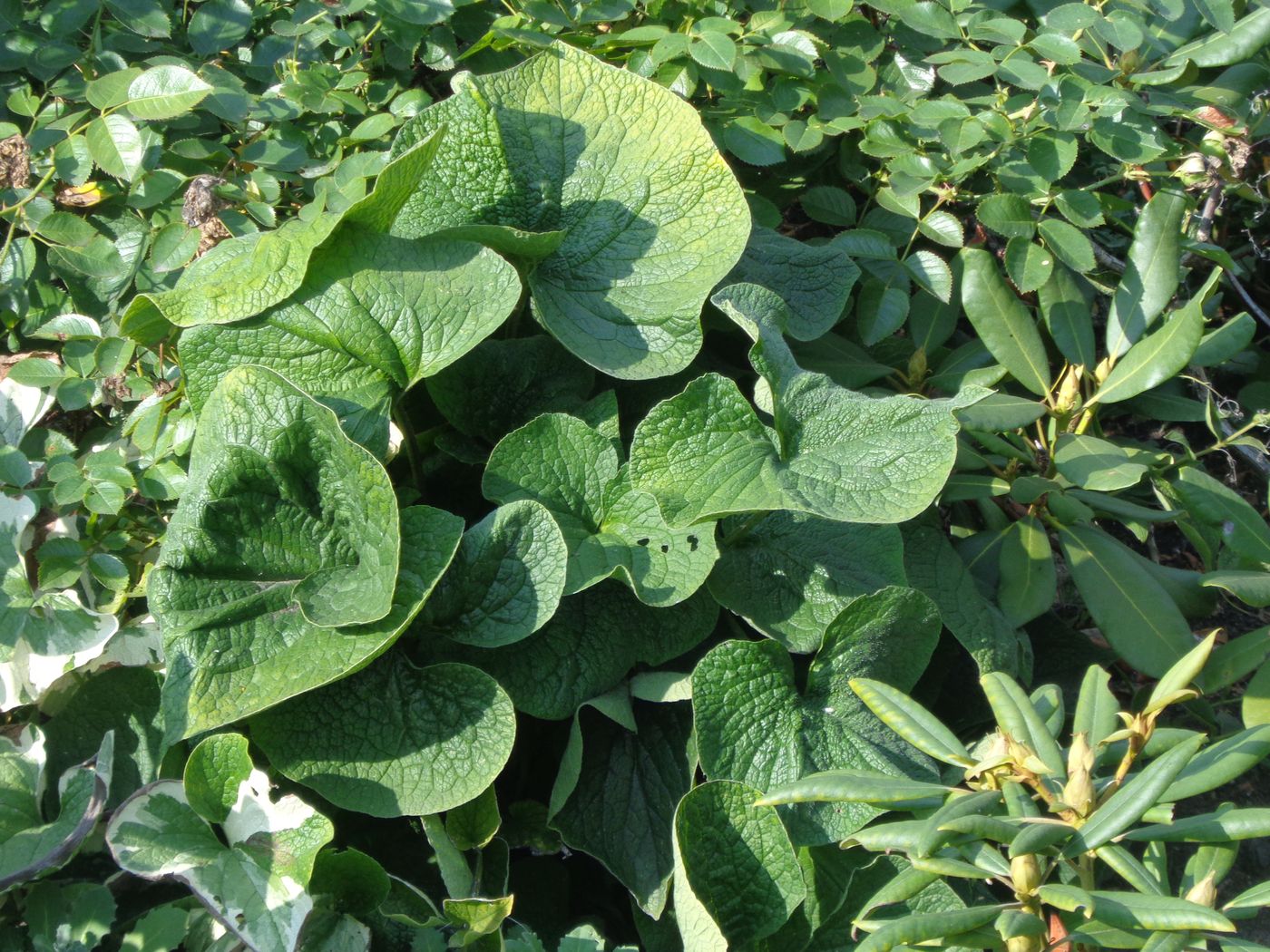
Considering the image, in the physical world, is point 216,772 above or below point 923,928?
below

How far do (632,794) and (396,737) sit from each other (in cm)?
27

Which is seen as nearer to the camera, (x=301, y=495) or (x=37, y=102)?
(x=301, y=495)

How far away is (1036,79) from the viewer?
135 cm

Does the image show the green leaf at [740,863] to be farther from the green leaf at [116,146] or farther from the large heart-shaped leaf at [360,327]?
the green leaf at [116,146]

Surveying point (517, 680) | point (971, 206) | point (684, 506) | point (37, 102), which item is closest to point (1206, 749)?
point (684, 506)

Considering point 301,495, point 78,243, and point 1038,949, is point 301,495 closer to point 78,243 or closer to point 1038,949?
point 78,243

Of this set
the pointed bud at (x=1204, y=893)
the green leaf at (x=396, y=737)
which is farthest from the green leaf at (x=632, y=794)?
the pointed bud at (x=1204, y=893)

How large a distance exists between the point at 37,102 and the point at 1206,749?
1.42 metres

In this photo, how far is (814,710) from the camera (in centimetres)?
119

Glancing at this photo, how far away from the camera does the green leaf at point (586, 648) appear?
1178mm

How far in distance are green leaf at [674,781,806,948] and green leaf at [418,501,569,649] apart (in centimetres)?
24

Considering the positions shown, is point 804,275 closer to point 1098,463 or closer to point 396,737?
point 1098,463

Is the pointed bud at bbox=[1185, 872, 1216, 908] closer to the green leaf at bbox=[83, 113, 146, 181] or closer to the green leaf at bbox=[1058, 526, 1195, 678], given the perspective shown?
the green leaf at bbox=[1058, 526, 1195, 678]

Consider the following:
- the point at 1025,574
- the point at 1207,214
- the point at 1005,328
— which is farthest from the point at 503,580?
the point at 1207,214
